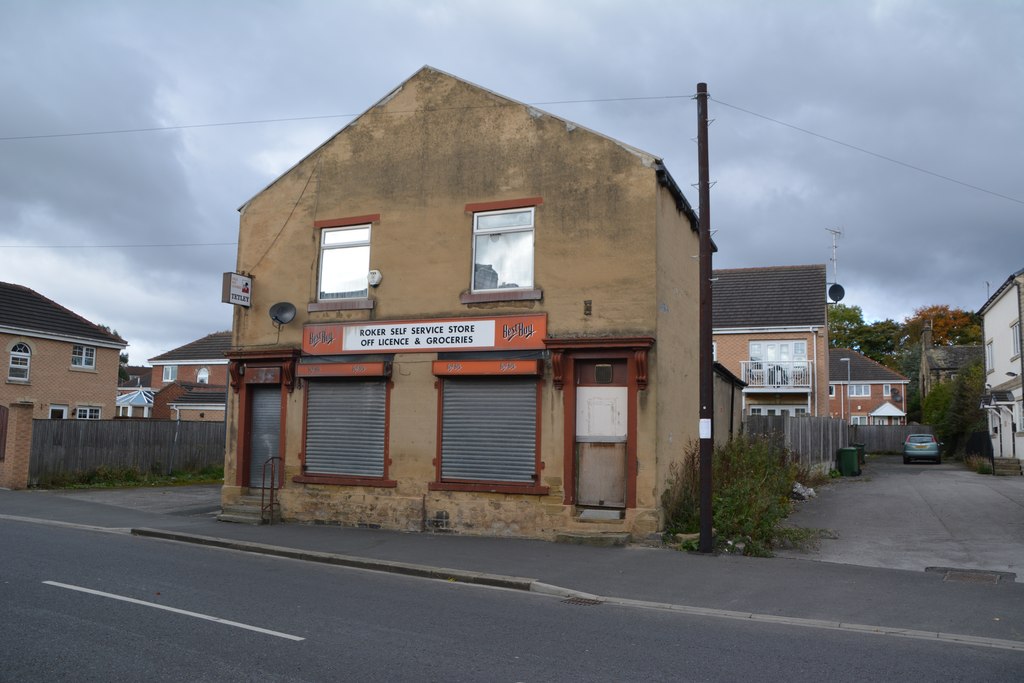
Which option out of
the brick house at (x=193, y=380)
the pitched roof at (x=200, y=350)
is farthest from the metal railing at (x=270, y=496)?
the pitched roof at (x=200, y=350)

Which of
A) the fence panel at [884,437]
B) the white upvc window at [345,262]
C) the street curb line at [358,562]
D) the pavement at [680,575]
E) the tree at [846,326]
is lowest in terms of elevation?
the street curb line at [358,562]

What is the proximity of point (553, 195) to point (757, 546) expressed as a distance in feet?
21.6

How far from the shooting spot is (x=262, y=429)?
16.4m

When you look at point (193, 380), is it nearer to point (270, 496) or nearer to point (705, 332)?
point (270, 496)

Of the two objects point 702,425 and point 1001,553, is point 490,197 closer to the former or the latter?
point 702,425

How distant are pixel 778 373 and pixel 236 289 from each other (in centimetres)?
2799

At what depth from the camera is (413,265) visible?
15047 millimetres

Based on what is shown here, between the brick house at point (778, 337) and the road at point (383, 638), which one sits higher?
the brick house at point (778, 337)

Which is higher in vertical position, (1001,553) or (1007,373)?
(1007,373)

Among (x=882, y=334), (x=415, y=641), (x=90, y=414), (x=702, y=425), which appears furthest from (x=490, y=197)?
(x=882, y=334)

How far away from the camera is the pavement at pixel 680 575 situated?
8453 mm

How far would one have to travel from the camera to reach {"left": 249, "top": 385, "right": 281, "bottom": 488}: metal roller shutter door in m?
16.3

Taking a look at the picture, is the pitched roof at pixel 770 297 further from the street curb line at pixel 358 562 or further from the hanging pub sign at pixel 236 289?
the street curb line at pixel 358 562

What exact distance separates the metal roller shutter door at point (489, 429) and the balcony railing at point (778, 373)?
26071 mm
